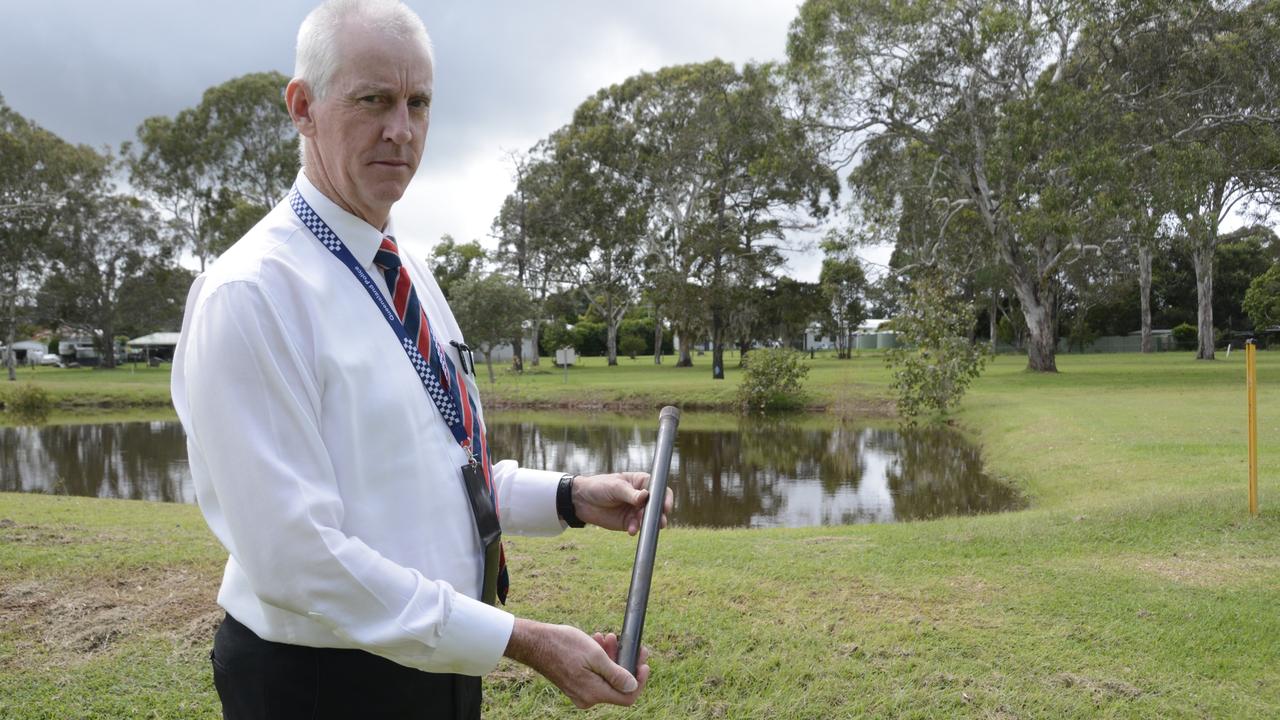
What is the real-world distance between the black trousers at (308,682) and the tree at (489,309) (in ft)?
114

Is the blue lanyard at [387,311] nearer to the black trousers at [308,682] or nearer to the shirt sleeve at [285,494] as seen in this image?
the shirt sleeve at [285,494]

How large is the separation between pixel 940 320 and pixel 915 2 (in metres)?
9.41

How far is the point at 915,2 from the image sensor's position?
24109 millimetres

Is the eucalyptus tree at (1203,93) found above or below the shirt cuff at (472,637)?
above

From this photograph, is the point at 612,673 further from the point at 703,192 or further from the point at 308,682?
the point at 703,192

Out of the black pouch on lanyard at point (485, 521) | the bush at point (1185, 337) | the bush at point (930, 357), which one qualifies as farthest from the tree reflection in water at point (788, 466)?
the bush at point (1185, 337)

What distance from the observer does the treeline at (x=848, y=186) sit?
22.1 meters

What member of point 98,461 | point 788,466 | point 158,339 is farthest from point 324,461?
point 158,339

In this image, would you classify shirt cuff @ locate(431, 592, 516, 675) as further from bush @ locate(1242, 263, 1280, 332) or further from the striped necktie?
bush @ locate(1242, 263, 1280, 332)

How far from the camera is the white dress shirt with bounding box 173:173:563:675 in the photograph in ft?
4.07

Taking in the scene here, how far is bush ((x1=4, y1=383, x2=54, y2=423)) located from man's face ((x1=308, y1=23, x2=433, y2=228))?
2810cm

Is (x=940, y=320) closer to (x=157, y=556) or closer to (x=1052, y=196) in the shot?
(x=1052, y=196)

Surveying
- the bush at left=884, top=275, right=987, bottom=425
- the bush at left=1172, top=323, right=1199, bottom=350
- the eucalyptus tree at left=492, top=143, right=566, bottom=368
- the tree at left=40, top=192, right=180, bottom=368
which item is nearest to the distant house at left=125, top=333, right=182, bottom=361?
the tree at left=40, top=192, right=180, bottom=368

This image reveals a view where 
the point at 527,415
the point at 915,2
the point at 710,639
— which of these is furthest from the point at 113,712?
the point at 915,2
